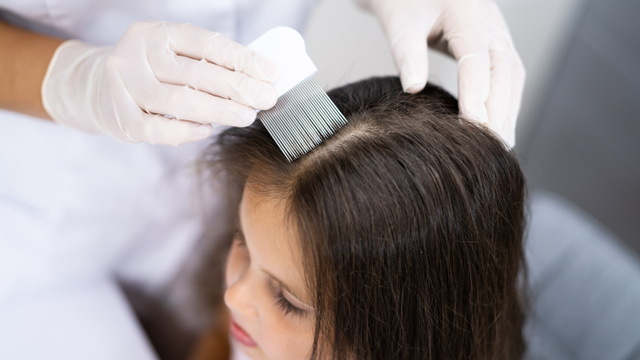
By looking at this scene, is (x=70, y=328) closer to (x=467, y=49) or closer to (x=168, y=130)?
(x=168, y=130)

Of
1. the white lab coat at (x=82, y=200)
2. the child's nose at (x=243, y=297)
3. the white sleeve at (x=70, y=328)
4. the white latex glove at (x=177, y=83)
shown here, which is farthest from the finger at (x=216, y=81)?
the white sleeve at (x=70, y=328)

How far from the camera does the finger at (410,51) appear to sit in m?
0.72

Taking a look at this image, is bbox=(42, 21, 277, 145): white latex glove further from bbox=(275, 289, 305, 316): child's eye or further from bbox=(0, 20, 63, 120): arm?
bbox=(275, 289, 305, 316): child's eye

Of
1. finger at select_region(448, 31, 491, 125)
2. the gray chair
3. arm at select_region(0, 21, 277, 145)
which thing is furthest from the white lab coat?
→ the gray chair

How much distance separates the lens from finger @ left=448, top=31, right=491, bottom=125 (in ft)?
2.28

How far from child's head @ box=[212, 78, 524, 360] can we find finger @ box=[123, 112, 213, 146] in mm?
128

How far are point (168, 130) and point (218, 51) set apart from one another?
5.9 inches

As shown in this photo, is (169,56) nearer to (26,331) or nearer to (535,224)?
(26,331)

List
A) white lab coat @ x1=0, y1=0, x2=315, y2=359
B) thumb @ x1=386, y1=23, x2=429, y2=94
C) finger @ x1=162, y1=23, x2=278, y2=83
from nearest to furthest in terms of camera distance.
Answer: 1. finger @ x1=162, y1=23, x2=278, y2=83
2. thumb @ x1=386, y1=23, x2=429, y2=94
3. white lab coat @ x1=0, y1=0, x2=315, y2=359

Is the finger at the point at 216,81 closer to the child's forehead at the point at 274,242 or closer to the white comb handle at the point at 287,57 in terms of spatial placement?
the white comb handle at the point at 287,57

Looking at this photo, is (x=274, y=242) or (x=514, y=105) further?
(x=514, y=105)

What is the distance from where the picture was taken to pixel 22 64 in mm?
813

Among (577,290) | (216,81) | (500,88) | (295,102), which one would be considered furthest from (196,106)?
(577,290)

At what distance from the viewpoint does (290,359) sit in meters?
0.81
